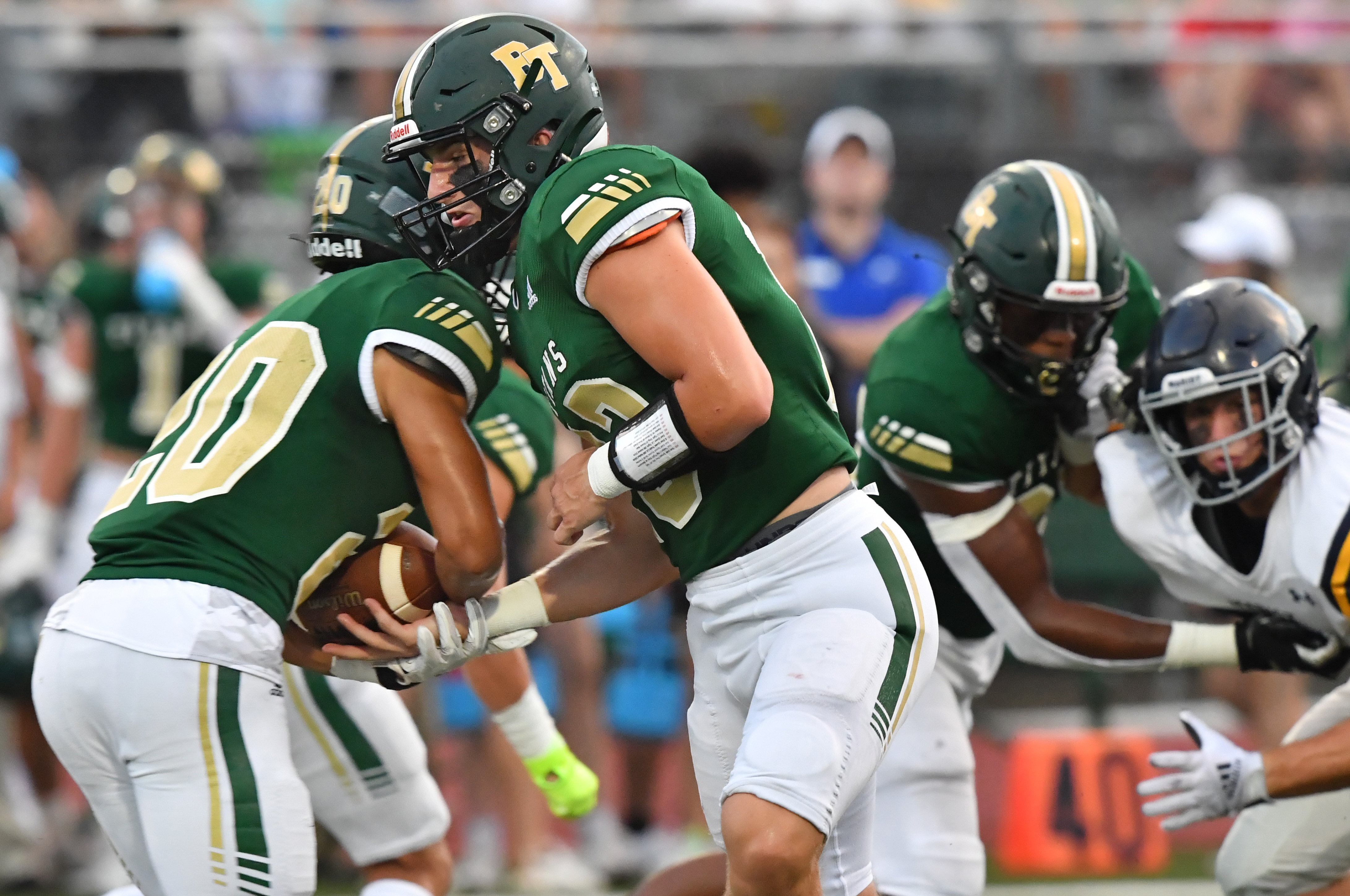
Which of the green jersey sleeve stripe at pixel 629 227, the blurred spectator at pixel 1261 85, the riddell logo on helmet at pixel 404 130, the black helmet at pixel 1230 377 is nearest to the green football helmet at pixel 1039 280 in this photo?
the black helmet at pixel 1230 377

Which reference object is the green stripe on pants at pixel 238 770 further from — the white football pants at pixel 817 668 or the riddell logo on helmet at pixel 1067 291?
the riddell logo on helmet at pixel 1067 291

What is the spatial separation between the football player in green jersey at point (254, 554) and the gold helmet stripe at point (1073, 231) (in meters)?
1.38

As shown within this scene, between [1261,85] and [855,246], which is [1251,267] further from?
[1261,85]

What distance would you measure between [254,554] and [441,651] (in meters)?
0.43

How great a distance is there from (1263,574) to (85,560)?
442 cm

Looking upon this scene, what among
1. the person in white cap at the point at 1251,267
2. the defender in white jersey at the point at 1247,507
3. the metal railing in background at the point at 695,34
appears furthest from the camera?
the metal railing in background at the point at 695,34

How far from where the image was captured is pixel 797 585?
3238 millimetres

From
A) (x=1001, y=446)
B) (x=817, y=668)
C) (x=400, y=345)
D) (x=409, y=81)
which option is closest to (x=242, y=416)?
(x=400, y=345)

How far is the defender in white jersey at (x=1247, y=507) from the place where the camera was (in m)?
3.75

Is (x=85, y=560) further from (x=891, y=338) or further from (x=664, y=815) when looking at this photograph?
(x=891, y=338)

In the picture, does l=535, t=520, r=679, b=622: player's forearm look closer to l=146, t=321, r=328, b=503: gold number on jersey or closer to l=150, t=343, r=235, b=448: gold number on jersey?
l=146, t=321, r=328, b=503: gold number on jersey

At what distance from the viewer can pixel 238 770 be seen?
3.31 metres

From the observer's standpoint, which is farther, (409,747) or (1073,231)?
(409,747)

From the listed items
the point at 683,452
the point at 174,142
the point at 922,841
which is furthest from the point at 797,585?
the point at 174,142
